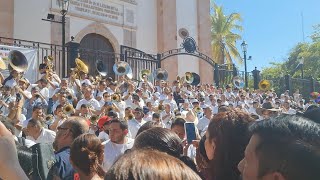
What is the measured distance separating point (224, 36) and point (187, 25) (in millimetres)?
19353

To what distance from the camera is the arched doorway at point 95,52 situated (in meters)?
18.5

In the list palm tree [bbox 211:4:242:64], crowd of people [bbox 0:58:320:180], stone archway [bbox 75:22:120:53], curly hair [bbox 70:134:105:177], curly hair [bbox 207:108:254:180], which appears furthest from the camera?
palm tree [bbox 211:4:242:64]

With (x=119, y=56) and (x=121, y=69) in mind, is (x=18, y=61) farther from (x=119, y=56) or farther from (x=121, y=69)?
(x=119, y=56)

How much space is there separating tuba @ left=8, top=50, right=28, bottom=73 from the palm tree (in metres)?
29.6

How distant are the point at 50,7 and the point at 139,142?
1626 centimetres

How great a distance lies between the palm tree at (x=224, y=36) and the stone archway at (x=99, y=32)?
21641 millimetres

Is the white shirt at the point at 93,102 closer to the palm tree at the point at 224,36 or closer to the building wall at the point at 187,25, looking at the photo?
the building wall at the point at 187,25

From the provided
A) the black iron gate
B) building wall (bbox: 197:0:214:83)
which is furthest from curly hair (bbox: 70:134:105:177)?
building wall (bbox: 197:0:214:83)

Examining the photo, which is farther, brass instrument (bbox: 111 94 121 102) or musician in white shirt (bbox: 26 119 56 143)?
brass instrument (bbox: 111 94 121 102)

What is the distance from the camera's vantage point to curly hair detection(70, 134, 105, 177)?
3189 millimetres

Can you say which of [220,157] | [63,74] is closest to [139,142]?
[220,157]

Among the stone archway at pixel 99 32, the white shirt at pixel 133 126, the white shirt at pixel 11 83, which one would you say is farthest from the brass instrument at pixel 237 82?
the white shirt at pixel 133 126

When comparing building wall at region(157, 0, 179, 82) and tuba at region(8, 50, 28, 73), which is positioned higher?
building wall at region(157, 0, 179, 82)

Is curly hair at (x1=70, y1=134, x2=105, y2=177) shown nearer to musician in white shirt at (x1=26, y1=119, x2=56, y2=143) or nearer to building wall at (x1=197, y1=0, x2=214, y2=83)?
musician in white shirt at (x1=26, y1=119, x2=56, y2=143)
